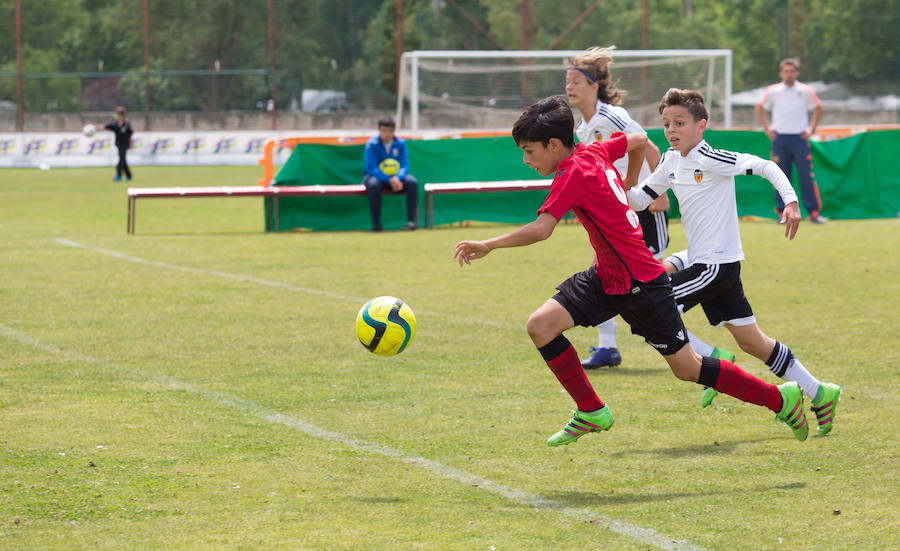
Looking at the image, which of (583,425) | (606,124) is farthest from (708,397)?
Result: (606,124)

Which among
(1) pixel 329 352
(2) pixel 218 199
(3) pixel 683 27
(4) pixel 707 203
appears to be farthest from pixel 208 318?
(3) pixel 683 27

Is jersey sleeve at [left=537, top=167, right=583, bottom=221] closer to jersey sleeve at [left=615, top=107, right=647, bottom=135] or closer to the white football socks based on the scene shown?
the white football socks

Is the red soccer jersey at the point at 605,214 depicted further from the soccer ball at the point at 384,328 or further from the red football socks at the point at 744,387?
the soccer ball at the point at 384,328

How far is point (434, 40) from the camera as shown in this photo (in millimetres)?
48469

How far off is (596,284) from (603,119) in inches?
103

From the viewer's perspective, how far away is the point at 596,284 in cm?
591

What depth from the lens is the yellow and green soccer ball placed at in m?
18.7

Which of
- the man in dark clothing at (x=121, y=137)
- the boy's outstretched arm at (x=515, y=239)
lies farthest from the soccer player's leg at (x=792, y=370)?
the man in dark clothing at (x=121, y=137)

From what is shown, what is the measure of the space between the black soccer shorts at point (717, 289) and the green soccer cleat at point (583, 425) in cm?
91

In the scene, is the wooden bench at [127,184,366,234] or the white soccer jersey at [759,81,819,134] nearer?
the wooden bench at [127,184,366,234]

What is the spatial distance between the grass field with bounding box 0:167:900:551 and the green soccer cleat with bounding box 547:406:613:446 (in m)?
0.12

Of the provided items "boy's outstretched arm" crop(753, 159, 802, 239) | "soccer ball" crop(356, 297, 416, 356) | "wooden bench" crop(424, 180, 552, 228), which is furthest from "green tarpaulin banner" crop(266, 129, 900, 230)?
"boy's outstretched arm" crop(753, 159, 802, 239)

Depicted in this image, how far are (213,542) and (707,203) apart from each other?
331 cm

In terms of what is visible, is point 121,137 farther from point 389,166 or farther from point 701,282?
point 701,282
